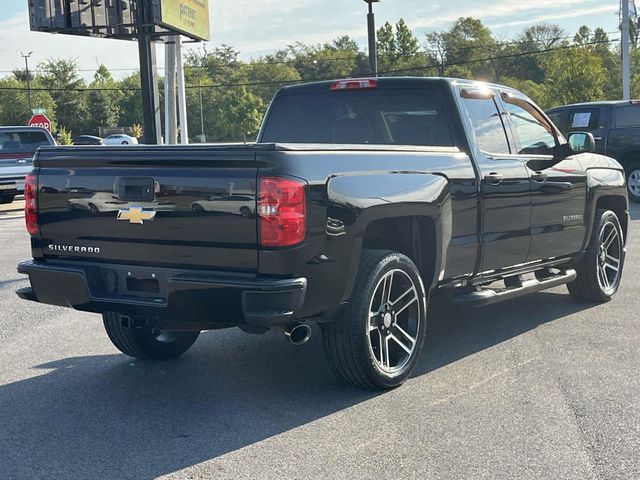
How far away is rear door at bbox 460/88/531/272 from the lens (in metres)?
5.81

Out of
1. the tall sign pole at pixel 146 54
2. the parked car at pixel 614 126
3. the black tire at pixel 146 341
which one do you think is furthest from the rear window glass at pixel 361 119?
the parked car at pixel 614 126

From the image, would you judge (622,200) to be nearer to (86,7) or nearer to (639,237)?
(639,237)

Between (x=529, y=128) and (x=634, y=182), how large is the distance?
11.0 m

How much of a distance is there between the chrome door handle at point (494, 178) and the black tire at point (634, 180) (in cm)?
1169

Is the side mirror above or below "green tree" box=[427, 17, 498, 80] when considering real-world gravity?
below

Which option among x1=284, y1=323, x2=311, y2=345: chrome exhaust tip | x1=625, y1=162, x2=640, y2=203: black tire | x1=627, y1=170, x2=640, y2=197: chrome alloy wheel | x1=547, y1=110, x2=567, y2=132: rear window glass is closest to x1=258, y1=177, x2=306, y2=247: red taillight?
x1=284, y1=323, x2=311, y2=345: chrome exhaust tip

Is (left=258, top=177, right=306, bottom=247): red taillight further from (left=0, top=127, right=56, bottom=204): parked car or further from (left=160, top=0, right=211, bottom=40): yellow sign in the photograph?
(left=160, top=0, right=211, bottom=40): yellow sign

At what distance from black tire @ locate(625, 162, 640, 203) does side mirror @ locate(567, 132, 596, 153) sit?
10.4m

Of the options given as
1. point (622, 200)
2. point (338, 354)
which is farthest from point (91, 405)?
point (622, 200)

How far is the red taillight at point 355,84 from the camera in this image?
6.13 m

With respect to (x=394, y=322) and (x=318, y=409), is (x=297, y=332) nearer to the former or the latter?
(x=318, y=409)

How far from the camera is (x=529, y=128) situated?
6.80 meters

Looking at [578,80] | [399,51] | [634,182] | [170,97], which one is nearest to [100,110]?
[399,51]

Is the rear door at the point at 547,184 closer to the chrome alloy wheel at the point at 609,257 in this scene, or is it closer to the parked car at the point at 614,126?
the chrome alloy wheel at the point at 609,257
